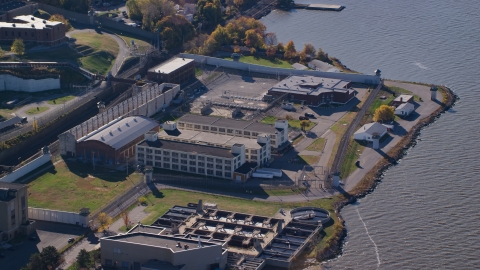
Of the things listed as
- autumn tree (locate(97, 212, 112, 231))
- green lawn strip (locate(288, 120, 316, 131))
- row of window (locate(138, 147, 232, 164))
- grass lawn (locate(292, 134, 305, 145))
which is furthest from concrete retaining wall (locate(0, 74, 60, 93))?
autumn tree (locate(97, 212, 112, 231))

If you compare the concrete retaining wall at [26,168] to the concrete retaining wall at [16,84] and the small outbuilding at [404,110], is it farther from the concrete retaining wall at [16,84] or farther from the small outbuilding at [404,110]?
the small outbuilding at [404,110]

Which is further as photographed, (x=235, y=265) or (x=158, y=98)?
(x=158, y=98)

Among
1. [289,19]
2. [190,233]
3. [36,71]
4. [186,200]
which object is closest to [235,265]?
[190,233]

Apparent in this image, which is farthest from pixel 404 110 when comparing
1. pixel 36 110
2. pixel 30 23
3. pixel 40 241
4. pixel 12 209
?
pixel 12 209

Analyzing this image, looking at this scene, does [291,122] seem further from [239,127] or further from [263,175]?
[263,175]

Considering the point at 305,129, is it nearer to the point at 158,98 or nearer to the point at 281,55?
the point at 158,98

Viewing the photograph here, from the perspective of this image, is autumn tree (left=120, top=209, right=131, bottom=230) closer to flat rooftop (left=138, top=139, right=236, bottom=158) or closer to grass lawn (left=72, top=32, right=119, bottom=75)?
flat rooftop (left=138, top=139, right=236, bottom=158)
